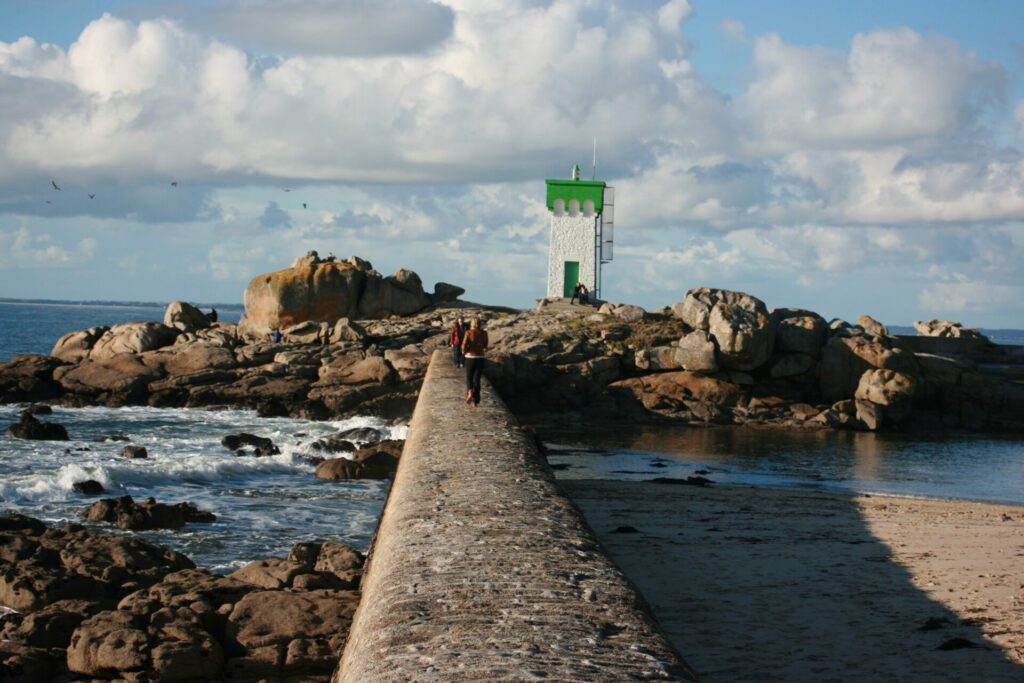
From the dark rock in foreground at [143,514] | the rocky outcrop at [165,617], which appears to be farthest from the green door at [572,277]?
the rocky outcrop at [165,617]

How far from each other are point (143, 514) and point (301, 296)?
937 inches

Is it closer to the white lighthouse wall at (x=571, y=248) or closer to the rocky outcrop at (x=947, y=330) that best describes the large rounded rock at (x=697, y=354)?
the white lighthouse wall at (x=571, y=248)

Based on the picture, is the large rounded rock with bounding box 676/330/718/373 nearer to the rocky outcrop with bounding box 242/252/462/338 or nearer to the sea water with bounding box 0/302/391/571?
the sea water with bounding box 0/302/391/571

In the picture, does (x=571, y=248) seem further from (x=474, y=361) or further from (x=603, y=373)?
(x=474, y=361)

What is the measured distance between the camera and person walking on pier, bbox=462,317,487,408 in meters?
16.1

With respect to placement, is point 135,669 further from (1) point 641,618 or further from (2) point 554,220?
(2) point 554,220

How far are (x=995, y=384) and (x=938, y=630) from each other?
90.8ft

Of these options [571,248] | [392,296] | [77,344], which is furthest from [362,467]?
[571,248]

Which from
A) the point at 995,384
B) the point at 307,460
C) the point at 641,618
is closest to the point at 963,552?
the point at 641,618

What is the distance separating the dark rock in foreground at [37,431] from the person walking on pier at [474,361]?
11195 mm

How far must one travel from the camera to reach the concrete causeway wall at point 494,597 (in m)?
4.92

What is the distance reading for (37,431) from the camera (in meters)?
23.0

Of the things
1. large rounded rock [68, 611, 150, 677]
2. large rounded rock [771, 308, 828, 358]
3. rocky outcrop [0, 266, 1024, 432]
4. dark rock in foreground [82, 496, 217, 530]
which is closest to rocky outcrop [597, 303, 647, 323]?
rocky outcrop [0, 266, 1024, 432]

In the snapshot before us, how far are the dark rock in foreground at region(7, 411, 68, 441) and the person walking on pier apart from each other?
11195 millimetres
